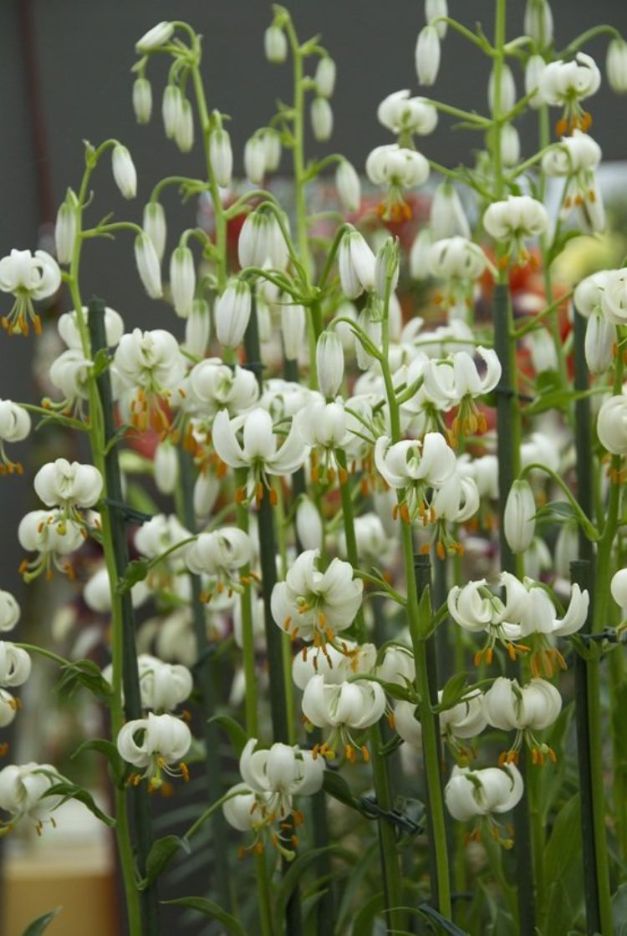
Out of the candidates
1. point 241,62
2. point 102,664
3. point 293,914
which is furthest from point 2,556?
point 293,914

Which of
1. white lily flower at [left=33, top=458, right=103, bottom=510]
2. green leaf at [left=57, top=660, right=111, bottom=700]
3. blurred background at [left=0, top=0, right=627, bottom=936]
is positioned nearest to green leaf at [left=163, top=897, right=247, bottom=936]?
green leaf at [left=57, top=660, right=111, bottom=700]

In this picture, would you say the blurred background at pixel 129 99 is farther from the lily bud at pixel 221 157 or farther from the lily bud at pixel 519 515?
the lily bud at pixel 519 515

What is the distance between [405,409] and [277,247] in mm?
139

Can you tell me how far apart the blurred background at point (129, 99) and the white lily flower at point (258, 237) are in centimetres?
82

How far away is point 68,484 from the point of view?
97cm

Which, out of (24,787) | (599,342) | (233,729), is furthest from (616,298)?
(24,787)

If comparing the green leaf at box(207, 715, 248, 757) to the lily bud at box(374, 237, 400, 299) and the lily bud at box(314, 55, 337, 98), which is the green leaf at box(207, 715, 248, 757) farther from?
the lily bud at box(314, 55, 337, 98)

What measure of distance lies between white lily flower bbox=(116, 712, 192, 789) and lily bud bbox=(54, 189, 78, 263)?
1.05ft

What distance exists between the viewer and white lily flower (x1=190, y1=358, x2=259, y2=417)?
99 cm

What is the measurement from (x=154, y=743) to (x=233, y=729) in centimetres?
6

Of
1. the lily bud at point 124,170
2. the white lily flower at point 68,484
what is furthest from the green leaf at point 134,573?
the lily bud at point 124,170

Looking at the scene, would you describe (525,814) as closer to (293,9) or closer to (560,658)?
(560,658)

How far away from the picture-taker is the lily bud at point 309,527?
109 centimetres

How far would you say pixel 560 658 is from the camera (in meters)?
0.90
